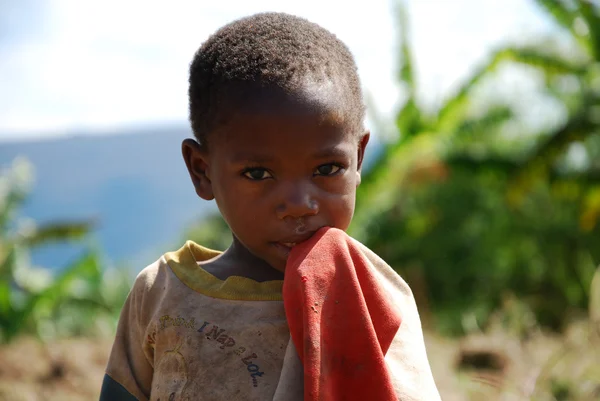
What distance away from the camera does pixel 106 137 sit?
16219mm

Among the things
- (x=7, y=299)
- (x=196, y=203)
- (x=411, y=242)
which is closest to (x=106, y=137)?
(x=196, y=203)

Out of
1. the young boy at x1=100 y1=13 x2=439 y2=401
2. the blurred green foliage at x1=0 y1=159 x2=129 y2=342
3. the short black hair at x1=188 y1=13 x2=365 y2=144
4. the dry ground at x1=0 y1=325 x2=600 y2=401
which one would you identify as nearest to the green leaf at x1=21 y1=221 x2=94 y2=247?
the blurred green foliage at x1=0 y1=159 x2=129 y2=342

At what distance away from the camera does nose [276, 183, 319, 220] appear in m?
1.62

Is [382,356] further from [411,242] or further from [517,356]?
[411,242]

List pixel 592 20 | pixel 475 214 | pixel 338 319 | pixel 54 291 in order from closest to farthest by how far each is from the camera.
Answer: pixel 338 319
pixel 54 291
pixel 592 20
pixel 475 214

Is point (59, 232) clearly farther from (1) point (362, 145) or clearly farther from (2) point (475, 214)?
(2) point (475, 214)

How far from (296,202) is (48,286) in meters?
6.26

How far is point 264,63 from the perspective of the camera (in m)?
1.69

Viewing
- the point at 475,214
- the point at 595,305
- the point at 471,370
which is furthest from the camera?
the point at 475,214

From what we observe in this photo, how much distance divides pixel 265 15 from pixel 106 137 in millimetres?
15021

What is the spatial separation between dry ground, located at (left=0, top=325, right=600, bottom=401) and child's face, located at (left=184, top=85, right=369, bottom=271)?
2636 mm

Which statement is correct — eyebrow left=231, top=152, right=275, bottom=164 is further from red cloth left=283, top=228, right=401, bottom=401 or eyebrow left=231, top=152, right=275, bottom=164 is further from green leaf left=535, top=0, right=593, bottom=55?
green leaf left=535, top=0, right=593, bottom=55

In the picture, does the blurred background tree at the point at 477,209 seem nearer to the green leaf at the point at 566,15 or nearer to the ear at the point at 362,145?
the green leaf at the point at 566,15

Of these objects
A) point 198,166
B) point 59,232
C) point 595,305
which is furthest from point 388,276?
point 59,232
